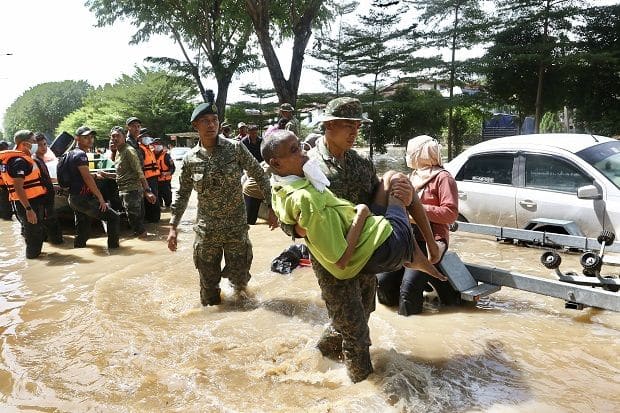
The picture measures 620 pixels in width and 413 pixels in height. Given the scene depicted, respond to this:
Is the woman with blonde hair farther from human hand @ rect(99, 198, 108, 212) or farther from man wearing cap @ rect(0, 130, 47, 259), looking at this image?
man wearing cap @ rect(0, 130, 47, 259)

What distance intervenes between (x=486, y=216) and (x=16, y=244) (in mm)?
8319

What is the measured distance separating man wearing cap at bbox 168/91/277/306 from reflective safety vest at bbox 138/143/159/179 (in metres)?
5.15

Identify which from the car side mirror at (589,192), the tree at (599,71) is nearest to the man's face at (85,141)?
the car side mirror at (589,192)

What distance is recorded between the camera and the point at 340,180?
320 centimetres

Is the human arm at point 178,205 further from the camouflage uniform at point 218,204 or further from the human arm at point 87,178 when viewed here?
the human arm at point 87,178

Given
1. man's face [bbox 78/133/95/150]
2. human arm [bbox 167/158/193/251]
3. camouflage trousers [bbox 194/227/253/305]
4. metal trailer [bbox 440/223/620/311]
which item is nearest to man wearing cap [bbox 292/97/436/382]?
metal trailer [bbox 440/223/620/311]

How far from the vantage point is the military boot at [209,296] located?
194 inches

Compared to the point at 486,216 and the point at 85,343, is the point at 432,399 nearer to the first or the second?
the point at 85,343

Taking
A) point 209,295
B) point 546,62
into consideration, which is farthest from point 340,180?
point 546,62

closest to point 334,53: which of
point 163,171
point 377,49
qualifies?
point 377,49

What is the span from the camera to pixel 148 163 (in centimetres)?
958

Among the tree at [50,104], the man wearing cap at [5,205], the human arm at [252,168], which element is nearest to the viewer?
the human arm at [252,168]

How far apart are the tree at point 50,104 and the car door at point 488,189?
73222 mm

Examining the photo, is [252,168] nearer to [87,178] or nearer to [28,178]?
[87,178]
